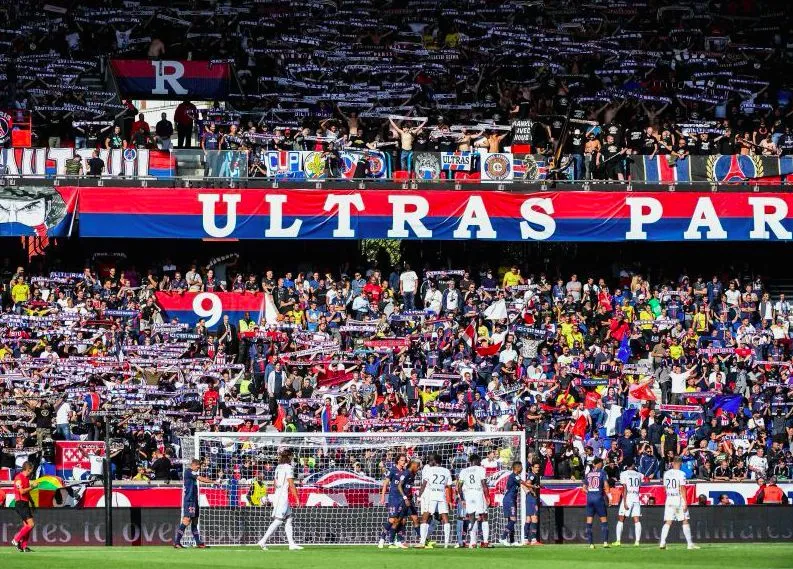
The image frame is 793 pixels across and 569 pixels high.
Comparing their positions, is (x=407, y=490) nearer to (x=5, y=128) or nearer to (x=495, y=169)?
(x=495, y=169)

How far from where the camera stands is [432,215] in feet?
122

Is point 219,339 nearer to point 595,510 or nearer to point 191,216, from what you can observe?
point 191,216

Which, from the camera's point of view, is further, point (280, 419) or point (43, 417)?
point (280, 419)

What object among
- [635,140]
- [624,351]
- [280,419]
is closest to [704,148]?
[635,140]

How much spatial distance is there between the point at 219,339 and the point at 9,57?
10.3 meters

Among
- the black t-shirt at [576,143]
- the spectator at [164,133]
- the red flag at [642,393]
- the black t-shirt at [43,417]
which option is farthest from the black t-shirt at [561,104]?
the black t-shirt at [43,417]

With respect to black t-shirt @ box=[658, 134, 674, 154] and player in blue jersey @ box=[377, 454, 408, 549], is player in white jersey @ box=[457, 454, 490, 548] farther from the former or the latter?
black t-shirt @ box=[658, 134, 674, 154]

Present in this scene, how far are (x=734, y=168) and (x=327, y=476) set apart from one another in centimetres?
1502

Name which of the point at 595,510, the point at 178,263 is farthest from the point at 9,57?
the point at 595,510

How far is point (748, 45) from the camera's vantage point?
141ft

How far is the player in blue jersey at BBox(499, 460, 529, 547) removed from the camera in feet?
86.6

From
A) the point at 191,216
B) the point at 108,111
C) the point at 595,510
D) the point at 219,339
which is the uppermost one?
the point at 108,111

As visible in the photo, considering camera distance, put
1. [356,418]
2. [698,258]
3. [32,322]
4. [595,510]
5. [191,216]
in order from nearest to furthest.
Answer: [595,510], [356,418], [32,322], [191,216], [698,258]

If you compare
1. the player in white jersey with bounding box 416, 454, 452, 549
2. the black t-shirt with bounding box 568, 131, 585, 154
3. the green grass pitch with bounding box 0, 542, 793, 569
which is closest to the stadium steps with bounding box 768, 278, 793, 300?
the black t-shirt with bounding box 568, 131, 585, 154
